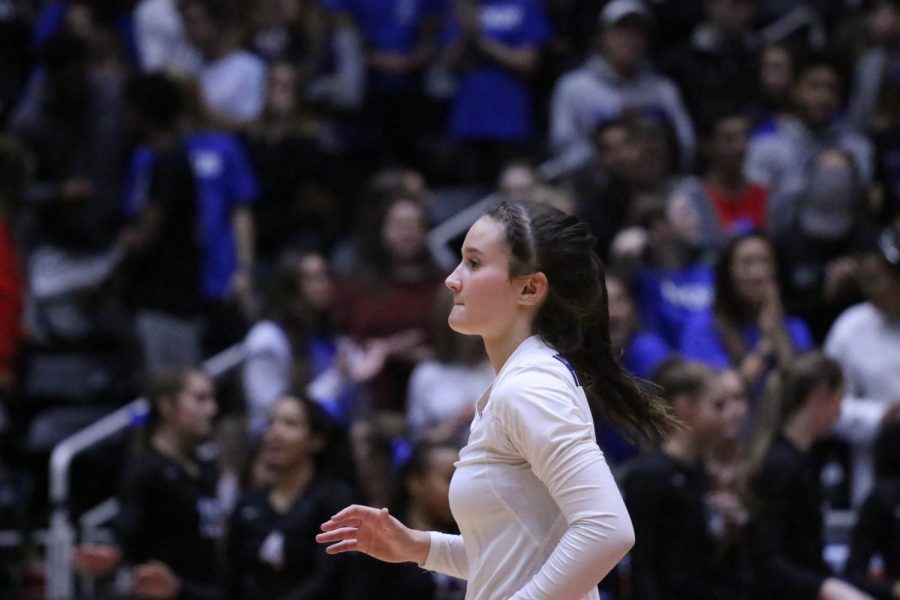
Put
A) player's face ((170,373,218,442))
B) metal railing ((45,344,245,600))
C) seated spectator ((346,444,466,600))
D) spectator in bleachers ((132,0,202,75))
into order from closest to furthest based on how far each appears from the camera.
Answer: seated spectator ((346,444,466,600)) → player's face ((170,373,218,442)) → metal railing ((45,344,245,600)) → spectator in bleachers ((132,0,202,75))

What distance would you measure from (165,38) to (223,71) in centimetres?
57

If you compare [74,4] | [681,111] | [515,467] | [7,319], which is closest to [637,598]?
[515,467]

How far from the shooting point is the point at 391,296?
820 centimetres

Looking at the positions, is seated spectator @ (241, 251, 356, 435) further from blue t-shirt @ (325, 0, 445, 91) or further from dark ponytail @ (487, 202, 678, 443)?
dark ponytail @ (487, 202, 678, 443)

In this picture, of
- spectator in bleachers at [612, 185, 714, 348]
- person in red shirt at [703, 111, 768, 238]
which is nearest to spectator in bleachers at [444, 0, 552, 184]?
person in red shirt at [703, 111, 768, 238]

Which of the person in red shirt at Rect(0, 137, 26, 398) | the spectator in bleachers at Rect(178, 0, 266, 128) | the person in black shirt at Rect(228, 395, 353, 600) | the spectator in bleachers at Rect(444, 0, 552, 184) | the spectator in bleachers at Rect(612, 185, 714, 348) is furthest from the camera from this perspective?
the spectator in bleachers at Rect(444, 0, 552, 184)

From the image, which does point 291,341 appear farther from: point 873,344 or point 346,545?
point 346,545

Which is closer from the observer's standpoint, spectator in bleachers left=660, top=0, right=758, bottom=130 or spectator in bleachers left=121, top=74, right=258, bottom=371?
spectator in bleachers left=121, top=74, right=258, bottom=371

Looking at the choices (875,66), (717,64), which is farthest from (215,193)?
(875,66)

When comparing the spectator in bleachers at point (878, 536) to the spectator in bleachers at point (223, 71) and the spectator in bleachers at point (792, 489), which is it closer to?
the spectator in bleachers at point (792, 489)

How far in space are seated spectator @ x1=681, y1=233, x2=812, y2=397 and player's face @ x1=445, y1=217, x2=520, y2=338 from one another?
445cm

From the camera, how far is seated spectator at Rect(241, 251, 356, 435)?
8055 mm

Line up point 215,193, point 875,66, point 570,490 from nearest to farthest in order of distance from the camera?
point 570,490 → point 215,193 → point 875,66

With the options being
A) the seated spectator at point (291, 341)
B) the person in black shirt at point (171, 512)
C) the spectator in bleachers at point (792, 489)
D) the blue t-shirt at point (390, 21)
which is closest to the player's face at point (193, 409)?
the person in black shirt at point (171, 512)
